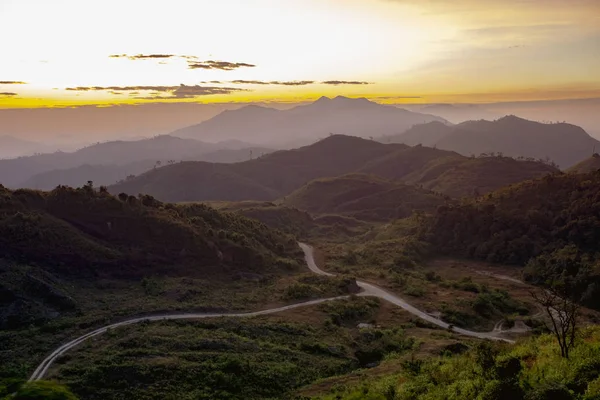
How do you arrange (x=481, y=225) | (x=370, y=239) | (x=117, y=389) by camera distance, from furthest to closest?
(x=370, y=239) → (x=481, y=225) → (x=117, y=389)

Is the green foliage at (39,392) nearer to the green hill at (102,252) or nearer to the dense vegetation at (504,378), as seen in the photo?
the dense vegetation at (504,378)

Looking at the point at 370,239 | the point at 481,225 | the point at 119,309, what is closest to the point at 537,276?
the point at 481,225

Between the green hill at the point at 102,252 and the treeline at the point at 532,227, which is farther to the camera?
the treeline at the point at 532,227

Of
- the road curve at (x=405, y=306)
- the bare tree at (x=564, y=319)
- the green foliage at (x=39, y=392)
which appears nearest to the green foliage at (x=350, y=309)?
the road curve at (x=405, y=306)

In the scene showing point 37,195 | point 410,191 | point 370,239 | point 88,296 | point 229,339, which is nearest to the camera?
point 229,339

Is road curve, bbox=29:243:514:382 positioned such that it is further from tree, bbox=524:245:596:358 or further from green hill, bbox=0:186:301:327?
tree, bbox=524:245:596:358

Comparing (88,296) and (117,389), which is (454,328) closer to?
(117,389)
